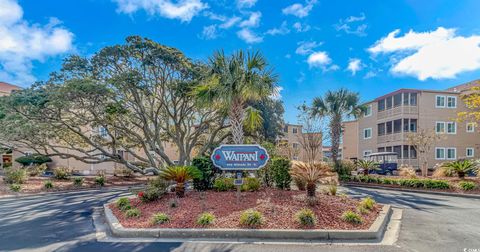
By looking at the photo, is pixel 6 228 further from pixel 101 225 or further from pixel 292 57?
pixel 292 57

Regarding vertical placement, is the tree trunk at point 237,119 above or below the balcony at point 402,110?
below

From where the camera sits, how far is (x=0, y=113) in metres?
15.7

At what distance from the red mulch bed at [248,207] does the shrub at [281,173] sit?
637 mm

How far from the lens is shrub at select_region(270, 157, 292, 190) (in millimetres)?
9914

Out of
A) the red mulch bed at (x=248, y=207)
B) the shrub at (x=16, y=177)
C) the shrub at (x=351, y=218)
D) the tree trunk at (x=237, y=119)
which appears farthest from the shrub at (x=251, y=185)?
the shrub at (x=16, y=177)

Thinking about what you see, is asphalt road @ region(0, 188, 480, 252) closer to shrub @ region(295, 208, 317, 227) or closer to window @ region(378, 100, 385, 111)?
shrub @ region(295, 208, 317, 227)

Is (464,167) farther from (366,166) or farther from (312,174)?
(312,174)

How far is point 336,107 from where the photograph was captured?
2148cm

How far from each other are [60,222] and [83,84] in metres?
9.00

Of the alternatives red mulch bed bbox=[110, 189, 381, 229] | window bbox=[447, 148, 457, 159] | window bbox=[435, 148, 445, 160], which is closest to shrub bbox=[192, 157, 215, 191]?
red mulch bed bbox=[110, 189, 381, 229]

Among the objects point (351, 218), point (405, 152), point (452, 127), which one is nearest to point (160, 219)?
point (351, 218)

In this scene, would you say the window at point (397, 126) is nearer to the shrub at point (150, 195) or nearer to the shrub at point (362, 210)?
the shrub at point (362, 210)

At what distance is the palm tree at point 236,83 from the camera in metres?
9.78

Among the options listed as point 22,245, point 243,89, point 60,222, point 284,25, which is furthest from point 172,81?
point 22,245
